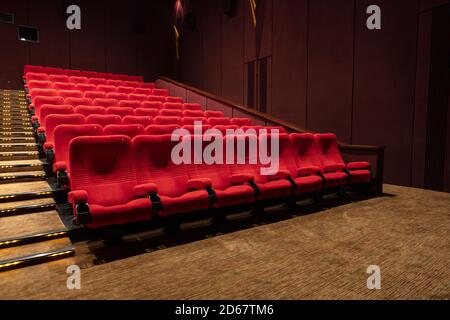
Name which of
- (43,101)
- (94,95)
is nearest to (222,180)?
(43,101)

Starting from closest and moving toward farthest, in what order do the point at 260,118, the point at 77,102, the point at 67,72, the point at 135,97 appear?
1. the point at 77,102
2. the point at 260,118
3. the point at 135,97
4. the point at 67,72

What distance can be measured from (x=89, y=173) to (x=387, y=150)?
7.11ft

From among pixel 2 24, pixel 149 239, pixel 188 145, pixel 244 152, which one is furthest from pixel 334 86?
pixel 2 24

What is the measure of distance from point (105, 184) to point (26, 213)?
446 millimetres

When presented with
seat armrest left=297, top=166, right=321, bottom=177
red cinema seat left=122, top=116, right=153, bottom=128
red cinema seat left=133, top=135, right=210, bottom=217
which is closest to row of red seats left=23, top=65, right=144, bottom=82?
red cinema seat left=122, top=116, right=153, bottom=128

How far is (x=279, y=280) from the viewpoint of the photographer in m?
0.91

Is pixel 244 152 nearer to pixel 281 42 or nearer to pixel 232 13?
pixel 281 42

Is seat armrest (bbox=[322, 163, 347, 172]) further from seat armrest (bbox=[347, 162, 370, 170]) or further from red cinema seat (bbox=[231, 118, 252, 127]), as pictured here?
red cinema seat (bbox=[231, 118, 252, 127])

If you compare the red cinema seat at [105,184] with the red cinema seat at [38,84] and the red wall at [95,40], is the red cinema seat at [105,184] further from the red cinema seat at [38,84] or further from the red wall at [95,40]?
the red wall at [95,40]

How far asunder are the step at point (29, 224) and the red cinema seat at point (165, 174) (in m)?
0.39

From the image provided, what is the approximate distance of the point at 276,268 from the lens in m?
0.99

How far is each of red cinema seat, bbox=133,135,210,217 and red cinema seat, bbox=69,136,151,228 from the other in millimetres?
50

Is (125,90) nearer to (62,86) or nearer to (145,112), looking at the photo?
(62,86)

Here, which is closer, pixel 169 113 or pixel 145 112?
pixel 145 112
